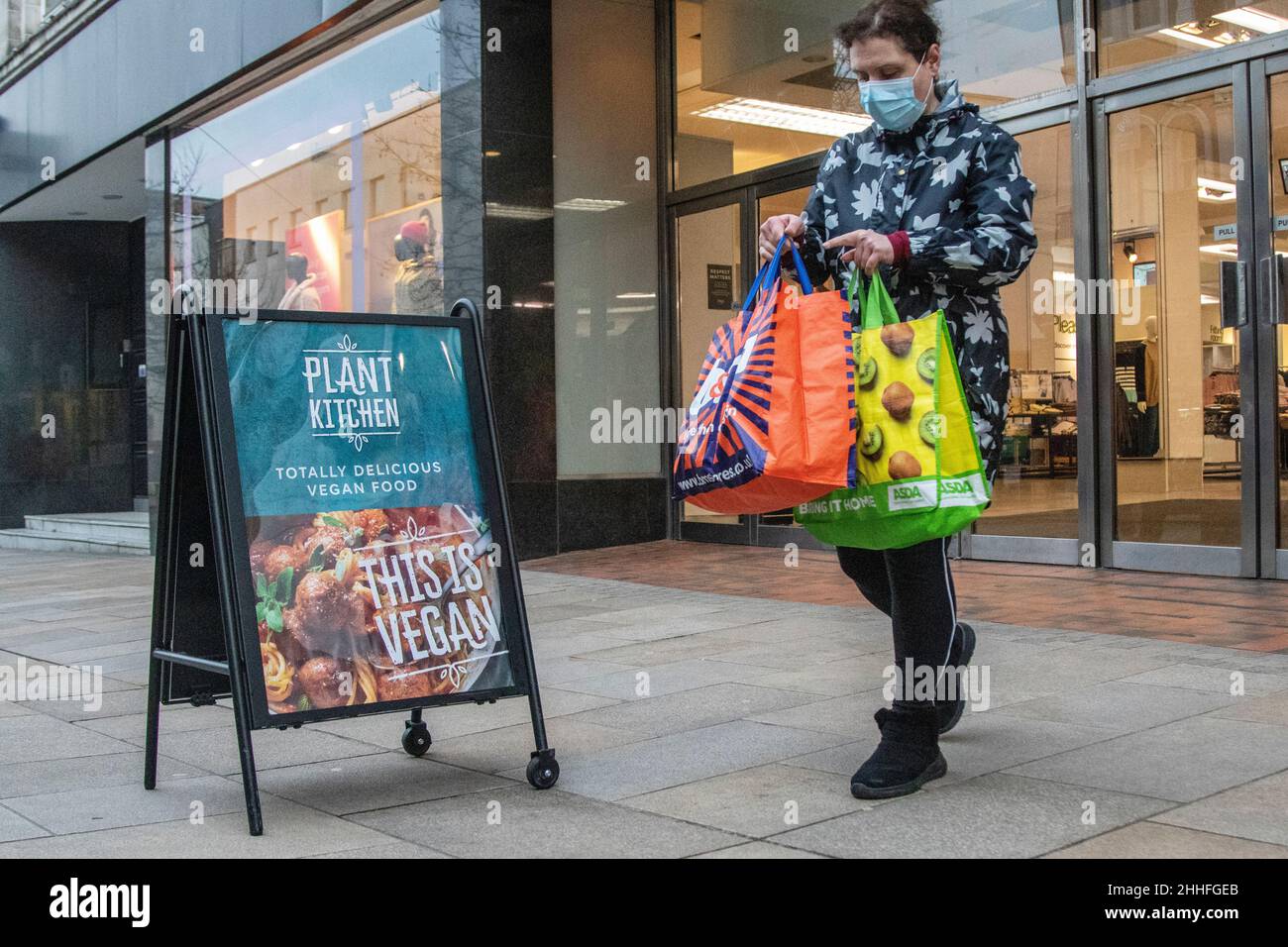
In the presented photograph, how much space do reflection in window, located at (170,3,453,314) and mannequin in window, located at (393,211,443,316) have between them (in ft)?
0.04

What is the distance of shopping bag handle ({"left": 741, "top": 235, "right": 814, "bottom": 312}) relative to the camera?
10.8 ft

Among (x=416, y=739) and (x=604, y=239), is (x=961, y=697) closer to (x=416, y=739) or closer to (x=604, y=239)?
(x=416, y=739)

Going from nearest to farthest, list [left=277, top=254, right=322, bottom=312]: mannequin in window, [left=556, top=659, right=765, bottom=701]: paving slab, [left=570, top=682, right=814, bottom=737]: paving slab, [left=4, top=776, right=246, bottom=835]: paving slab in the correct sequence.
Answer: [left=4, top=776, right=246, bottom=835]: paving slab < [left=570, top=682, right=814, bottom=737]: paving slab < [left=556, top=659, right=765, bottom=701]: paving slab < [left=277, top=254, right=322, bottom=312]: mannequin in window

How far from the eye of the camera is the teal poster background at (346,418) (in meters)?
3.42

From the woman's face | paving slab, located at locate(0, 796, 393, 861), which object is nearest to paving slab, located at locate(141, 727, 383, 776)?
paving slab, located at locate(0, 796, 393, 861)

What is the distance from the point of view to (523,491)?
400 inches

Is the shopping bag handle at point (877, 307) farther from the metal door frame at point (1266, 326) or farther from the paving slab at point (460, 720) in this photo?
the metal door frame at point (1266, 326)

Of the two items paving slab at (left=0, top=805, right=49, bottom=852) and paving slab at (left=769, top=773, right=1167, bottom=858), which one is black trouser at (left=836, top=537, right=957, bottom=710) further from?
paving slab at (left=0, top=805, right=49, bottom=852)

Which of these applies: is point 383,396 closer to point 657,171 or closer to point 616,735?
point 616,735

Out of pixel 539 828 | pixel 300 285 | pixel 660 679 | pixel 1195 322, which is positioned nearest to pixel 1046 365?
pixel 1195 322

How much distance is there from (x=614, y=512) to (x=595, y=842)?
25.4 feet

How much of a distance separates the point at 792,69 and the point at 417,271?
335 cm

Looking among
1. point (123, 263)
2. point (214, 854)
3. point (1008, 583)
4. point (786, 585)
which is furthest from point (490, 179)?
point (123, 263)

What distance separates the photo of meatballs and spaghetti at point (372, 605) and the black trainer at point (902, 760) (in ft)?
3.44
